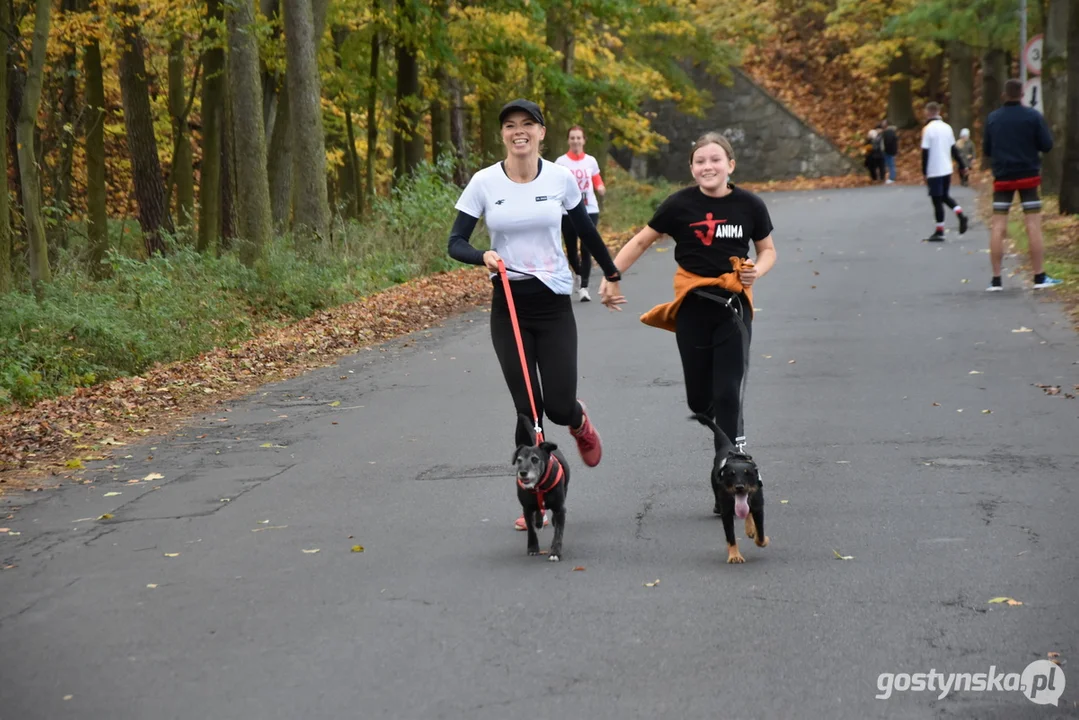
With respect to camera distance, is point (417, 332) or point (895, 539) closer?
point (895, 539)

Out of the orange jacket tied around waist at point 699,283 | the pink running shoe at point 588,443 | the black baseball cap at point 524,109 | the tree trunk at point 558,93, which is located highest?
the tree trunk at point 558,93

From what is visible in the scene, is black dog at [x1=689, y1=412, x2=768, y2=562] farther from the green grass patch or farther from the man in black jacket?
the man in black jacket

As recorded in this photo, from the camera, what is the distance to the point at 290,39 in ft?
67.9

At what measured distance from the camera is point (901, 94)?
56.2 metres

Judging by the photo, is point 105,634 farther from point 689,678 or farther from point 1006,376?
point 1006,376

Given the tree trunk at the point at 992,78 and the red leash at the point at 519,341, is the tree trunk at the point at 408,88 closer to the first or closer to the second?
the red leash at the point at 519,341

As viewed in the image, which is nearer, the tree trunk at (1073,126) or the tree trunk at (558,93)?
the tree trunk at (1073,126)

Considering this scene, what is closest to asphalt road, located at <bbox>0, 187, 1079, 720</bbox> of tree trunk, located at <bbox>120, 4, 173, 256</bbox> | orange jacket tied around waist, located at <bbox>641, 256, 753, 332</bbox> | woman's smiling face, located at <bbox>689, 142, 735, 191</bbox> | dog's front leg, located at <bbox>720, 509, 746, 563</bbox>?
dog's front leg, located at <bbox>720, 509, 746, 563</bbox>

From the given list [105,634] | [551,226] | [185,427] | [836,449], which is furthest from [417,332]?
[105,634]

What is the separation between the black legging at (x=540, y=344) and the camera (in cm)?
701

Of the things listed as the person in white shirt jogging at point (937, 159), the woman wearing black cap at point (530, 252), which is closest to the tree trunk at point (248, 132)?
the person in white shirt jogging at point (937, 159)

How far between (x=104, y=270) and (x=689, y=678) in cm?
2013

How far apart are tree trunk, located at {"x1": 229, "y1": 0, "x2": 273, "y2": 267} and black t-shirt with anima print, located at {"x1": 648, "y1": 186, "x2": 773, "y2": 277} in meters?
14.3

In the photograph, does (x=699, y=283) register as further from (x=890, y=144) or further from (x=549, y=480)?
(x=890, y=144)
